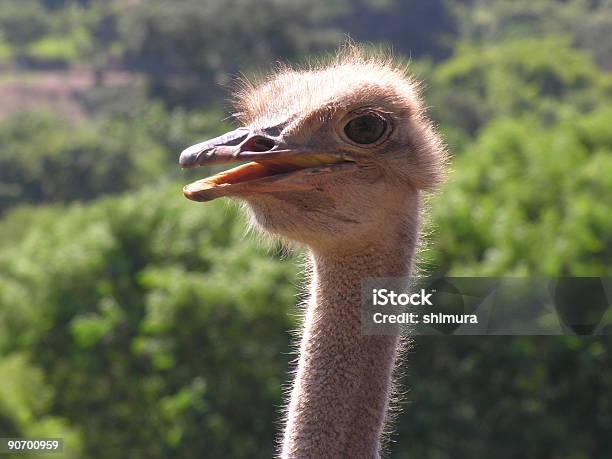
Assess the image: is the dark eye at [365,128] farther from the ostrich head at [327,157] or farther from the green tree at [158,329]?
the green tree at [158,329]

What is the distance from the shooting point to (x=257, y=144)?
293 cm

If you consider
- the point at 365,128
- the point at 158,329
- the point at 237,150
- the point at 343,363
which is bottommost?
the point at 343,363

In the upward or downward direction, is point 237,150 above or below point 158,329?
below

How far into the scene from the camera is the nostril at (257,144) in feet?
9.50

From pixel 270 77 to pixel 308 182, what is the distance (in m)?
0.57

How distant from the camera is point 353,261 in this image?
3.19 meters

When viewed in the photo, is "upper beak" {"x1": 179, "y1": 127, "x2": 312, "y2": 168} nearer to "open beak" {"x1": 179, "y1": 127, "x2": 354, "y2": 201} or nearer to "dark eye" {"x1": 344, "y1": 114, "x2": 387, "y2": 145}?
"open beak" {"x1": 179, "y1": 127, "x2": 354, "y2": 201}

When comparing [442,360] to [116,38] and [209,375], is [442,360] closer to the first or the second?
[209,375]

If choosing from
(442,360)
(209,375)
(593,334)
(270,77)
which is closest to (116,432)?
(209,375)

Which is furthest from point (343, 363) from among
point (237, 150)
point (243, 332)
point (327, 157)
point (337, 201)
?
point (243, 332)

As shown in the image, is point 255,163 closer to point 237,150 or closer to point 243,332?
point 237,150

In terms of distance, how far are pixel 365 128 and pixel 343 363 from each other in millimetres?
629

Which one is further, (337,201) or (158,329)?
(158,329)

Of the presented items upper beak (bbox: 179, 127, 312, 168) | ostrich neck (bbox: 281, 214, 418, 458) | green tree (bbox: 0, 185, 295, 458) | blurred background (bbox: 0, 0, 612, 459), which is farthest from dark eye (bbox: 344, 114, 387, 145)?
green tree (bbox: 0, 185, 295, 458)
